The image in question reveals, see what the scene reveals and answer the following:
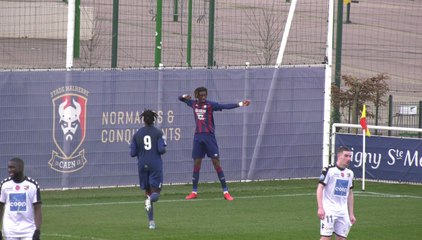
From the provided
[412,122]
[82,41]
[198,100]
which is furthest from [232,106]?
[412,122]

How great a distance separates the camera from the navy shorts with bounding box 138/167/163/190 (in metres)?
17.0

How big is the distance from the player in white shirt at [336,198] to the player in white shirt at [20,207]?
3938 mm

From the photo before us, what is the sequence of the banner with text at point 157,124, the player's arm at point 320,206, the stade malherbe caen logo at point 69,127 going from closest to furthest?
the player's arm at point 320,206 < the banner with text at point 157,124 < the stade malherbe caen logo at point 69,127

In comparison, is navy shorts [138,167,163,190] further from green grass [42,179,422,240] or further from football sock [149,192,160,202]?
green grass [42,179,422,240]

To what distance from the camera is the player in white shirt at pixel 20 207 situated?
11.7 meters

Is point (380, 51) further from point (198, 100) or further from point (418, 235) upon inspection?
point (418, 235)

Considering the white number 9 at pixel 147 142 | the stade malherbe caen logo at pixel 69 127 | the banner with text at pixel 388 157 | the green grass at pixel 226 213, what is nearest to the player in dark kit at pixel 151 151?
the white number 9 at pixel 147 142

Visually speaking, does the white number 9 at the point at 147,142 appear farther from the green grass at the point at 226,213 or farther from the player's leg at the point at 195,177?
the player's leg at the point at 195,177

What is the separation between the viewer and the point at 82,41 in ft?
94.0

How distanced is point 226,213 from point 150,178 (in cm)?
230

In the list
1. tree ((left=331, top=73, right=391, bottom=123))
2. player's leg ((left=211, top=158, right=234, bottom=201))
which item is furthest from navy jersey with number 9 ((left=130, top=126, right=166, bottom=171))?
tree ((left=331, top=73, right=391, bottom=123))

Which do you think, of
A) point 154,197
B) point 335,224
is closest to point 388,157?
point 154,197

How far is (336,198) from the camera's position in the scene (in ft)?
45.9

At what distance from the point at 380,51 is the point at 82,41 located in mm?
14616
